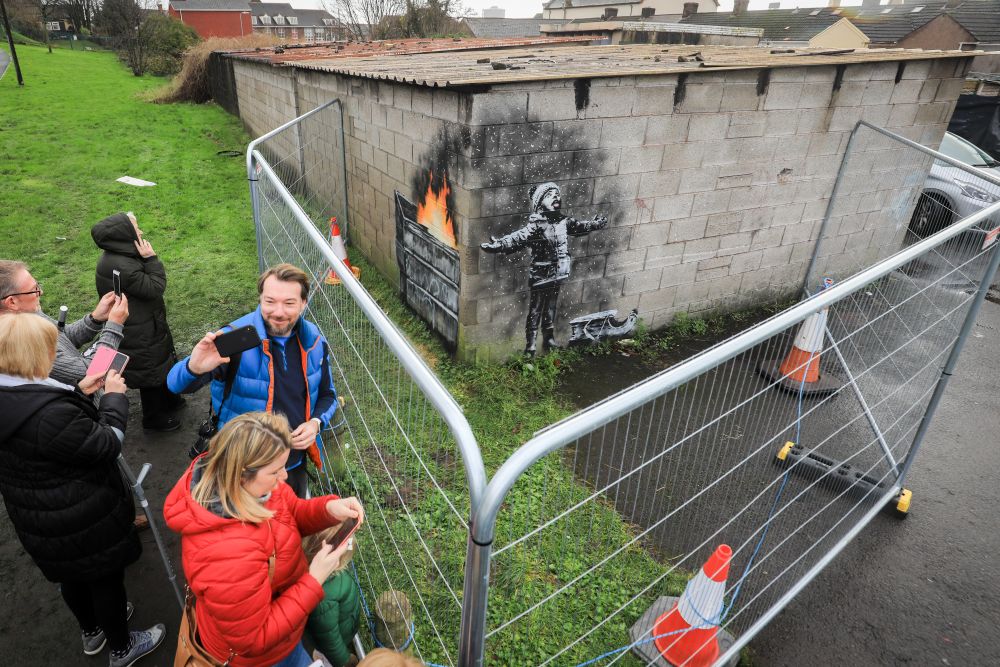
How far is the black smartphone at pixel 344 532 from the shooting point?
200cm

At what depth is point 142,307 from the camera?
3.90 meters

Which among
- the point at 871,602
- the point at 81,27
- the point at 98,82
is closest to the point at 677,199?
the point at 871,602

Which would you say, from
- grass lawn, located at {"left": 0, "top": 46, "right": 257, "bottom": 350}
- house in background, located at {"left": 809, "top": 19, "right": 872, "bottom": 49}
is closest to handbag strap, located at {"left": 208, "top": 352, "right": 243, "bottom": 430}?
grass lawn, located at {"left": 0, "top": 46, "right": 257, "bottom": 350}

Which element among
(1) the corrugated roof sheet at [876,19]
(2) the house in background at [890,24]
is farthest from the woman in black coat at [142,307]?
(1) the corrugated roof sheet at [876,19]

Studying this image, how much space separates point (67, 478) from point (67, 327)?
127 cm

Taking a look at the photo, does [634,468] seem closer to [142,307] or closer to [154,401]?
[142,307]

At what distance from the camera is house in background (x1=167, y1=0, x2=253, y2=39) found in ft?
192

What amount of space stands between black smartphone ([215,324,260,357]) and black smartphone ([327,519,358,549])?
0.83 m

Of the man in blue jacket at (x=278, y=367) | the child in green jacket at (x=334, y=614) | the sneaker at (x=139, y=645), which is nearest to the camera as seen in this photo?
the child in green jacket at (x=334, y=614)

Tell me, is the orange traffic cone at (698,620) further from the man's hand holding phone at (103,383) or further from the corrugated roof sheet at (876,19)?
the corrugated roof sheet at (876,19)

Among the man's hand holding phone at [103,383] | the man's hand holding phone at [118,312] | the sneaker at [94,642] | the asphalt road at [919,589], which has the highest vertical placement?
the man's hand holding phone at [118,312]

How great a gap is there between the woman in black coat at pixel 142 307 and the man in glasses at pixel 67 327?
646 millimetres

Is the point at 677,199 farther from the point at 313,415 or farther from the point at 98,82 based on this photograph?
the point at 98,82

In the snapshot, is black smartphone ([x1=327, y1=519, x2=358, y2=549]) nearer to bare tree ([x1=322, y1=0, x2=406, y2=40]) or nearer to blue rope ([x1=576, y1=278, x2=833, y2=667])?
blue rope ([x1=576, y1=278, x2=833, y2=667])
